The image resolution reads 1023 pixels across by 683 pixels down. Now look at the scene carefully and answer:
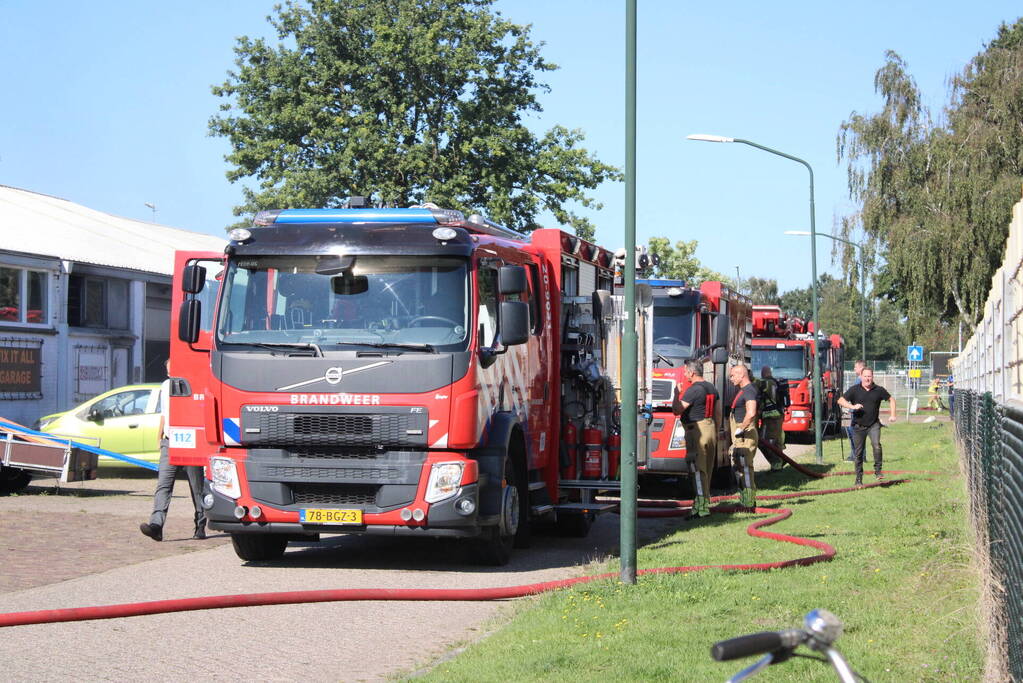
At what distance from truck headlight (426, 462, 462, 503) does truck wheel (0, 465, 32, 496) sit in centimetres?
1001

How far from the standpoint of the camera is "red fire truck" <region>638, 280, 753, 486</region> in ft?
62.1

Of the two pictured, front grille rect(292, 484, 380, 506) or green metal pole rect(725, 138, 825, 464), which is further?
green metal pole rect(725, 138, 825, 464)

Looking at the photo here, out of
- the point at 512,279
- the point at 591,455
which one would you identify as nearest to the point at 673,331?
the point at 591,455

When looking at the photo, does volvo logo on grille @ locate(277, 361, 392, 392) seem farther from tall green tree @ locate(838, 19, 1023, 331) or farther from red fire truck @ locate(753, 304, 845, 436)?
tall green tree @ locate(838, 19, 1023, 331)

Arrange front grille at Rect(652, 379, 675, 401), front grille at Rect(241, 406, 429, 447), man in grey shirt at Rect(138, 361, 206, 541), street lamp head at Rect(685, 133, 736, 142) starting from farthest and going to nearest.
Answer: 1. street lamp head at Rect(685, 133, 736, 142)
2. front grille at Rect(652, 379, 675, 401)
3. man in grey shirt at Rect(138, 361, 206, 541)
4. front grille at Rect(241, 406, 429, 447)

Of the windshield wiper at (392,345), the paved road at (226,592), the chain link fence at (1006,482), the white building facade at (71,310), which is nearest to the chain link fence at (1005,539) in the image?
the chain link fence at (1006,482)

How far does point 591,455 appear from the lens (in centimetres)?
1473

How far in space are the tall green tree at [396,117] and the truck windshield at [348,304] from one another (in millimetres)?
26127

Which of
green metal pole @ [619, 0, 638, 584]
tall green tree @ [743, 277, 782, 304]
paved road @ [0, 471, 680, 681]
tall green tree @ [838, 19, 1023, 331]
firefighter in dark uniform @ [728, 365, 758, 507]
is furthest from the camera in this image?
tall green tree @ [743, 277, 782, 304]

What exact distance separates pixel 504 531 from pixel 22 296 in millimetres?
19520

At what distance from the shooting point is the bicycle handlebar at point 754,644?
277cm

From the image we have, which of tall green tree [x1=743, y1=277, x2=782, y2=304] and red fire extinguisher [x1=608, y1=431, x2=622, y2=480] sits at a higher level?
tall green tree [x1=743, y1=277, x2=782, y2=304]

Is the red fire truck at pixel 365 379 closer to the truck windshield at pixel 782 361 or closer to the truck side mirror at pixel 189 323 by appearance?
the truck side mirror at pixel 189 323

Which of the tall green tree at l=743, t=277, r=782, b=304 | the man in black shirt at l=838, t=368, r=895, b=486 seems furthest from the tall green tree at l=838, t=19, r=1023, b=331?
the tall green tree at l=743, t=277, r=782, b=304
